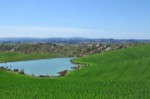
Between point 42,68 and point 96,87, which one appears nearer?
point 96,87

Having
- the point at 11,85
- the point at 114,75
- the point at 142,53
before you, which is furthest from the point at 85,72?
the point at 142,53

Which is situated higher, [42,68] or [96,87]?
[96,87]

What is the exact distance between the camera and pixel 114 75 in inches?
3516

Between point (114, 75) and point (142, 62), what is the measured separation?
1183 cm

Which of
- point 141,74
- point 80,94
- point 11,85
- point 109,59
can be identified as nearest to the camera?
point 80,94

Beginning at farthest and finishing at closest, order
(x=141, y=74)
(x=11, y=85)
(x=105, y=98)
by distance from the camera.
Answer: (x=141, y=74), (x=11, y=85), (x=105, y=98)

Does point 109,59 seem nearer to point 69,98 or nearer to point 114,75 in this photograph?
point 114,75

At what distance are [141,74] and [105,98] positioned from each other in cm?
3876

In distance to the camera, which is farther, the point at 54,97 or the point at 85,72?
the point at 85,72

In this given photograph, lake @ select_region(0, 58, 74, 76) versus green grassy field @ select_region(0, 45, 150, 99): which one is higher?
green grassy field @ select_region(0, 45, 150, 99)

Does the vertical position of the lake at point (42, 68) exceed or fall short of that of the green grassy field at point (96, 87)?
it falls short

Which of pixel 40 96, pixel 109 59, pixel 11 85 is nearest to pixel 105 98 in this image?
pixel 40 96

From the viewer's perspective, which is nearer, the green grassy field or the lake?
the green grassy field

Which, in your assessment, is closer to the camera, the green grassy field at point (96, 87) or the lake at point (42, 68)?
the green grassy field at point (96, 87)
